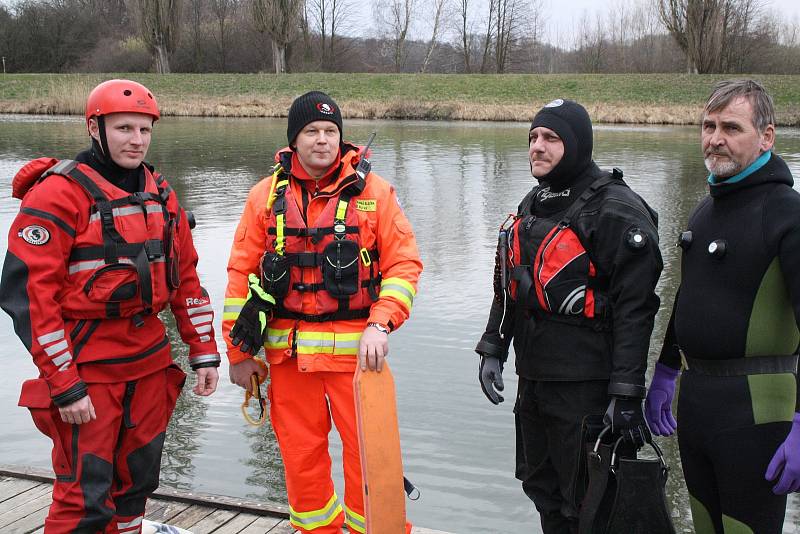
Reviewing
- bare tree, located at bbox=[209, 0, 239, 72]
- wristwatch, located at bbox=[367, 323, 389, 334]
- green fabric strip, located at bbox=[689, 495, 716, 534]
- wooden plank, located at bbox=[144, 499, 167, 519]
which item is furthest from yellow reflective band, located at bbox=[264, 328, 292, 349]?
bare tree, located at bbox=[209, 0, 239, 72]

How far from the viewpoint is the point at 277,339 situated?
3.29 meters

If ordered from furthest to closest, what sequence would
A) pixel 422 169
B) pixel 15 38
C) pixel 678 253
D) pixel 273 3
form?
pixel 15 38 < pixel 273 3 < pixel 422 169 < pixel 678 253

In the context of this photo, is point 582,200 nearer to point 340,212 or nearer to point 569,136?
point 569,136

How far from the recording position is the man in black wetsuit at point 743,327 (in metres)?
2.64

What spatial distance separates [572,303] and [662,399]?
606 mm

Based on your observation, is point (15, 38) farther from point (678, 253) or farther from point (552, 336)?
point (552, 336)

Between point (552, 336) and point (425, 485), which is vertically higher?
point (552, 336)

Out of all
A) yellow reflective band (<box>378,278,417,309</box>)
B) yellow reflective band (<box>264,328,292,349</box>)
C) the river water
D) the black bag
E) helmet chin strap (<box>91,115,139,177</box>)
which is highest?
helmet chin strap (<box>91,115,139,177</box>)

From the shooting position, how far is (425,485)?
453 cm

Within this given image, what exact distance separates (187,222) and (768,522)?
2531 millimetres

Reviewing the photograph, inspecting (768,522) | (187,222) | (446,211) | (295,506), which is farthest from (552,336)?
(446,211)

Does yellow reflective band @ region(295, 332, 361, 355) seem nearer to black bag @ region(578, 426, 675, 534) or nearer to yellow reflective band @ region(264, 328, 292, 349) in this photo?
yellow reflective band @ region(264, 328, 292, 349)

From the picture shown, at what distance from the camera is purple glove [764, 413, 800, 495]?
2473mm

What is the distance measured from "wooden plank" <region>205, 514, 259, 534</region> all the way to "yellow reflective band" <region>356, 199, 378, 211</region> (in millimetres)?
1545
